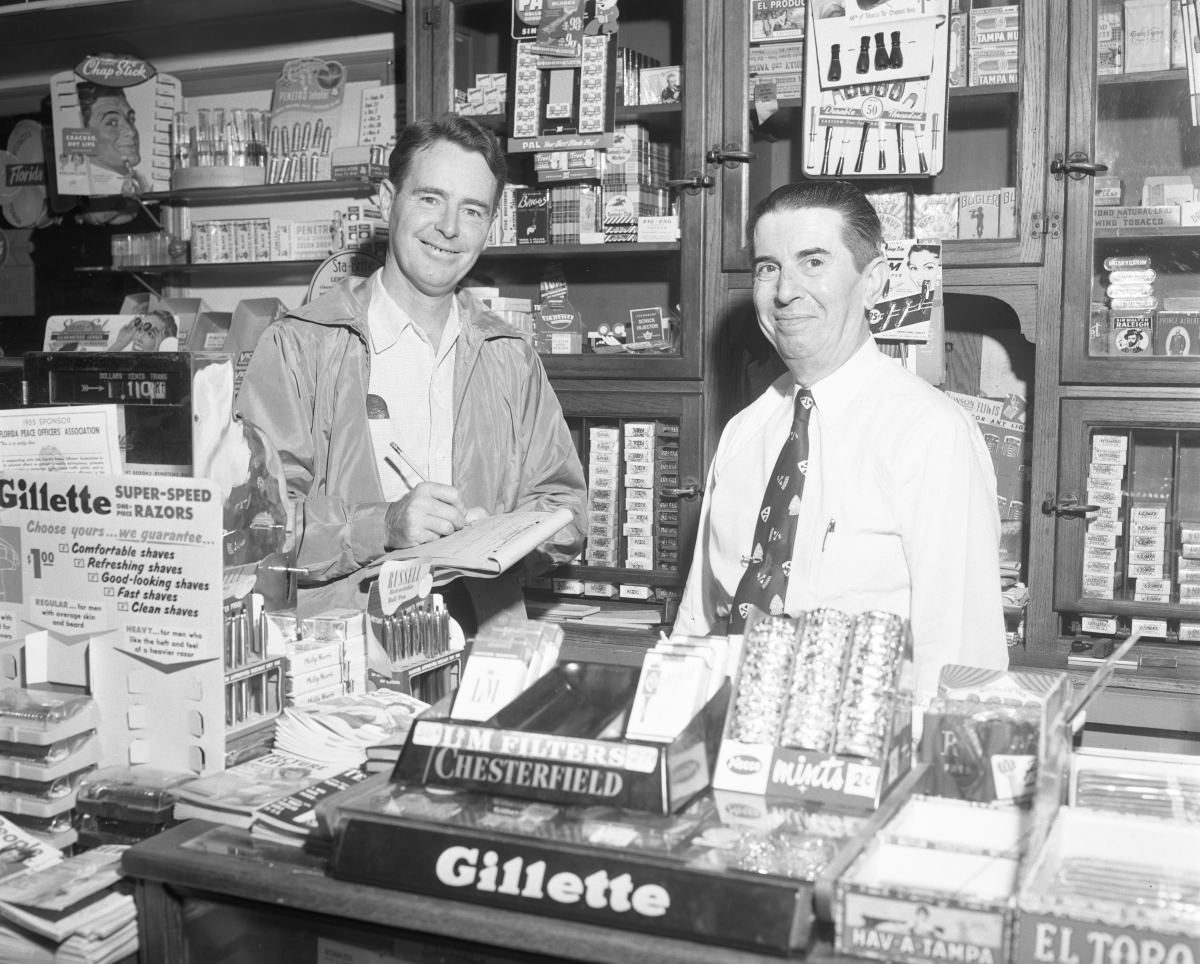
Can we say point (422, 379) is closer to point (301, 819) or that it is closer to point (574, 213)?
point (574, 213)

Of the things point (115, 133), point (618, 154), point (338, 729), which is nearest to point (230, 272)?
point (115, 133)

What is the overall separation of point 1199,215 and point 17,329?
4645mm

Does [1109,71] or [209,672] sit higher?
[1109,71]

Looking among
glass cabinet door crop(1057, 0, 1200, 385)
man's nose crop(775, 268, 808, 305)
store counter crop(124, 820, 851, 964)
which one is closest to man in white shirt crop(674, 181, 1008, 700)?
man's nose crop(775, 268, 808, 305)

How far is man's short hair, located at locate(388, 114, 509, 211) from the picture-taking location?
3.18 m

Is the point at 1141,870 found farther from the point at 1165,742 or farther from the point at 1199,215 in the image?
the point at 1199,215

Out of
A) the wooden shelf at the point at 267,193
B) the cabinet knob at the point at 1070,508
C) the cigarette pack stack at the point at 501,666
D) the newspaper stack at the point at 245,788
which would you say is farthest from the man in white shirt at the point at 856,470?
the wooden shelf at the point at 267,193

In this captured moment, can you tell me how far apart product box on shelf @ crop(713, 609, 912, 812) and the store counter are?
23 centimetres

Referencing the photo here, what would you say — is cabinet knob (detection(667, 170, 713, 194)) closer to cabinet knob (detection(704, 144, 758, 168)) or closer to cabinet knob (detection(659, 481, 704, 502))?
cabinet knob (detection(704, 144, 758, 168))

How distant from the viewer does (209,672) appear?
1.79 meters

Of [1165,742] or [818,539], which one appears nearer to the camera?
[818,539]

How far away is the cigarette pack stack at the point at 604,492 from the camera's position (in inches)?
150

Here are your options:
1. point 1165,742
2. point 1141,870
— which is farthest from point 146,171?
point 1141,870

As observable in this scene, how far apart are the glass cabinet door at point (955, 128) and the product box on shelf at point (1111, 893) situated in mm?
2174
